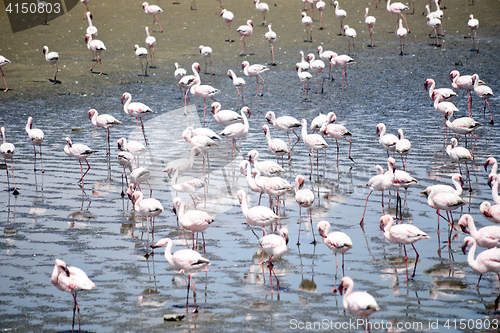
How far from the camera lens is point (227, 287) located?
21.3ft

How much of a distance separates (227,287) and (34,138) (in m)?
7.16

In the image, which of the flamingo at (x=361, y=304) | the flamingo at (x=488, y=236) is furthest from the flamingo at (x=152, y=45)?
the flamingo at (x=361, y=304)

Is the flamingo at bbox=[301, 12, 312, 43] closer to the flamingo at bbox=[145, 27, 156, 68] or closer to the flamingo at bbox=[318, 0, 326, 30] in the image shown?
the flamingo at bbox=[318, 0, 326, 30]

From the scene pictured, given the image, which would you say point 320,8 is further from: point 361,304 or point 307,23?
point 361,304

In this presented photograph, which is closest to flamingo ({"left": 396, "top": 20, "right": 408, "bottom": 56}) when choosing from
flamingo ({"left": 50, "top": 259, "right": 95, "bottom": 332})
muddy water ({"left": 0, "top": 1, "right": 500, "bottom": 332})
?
muddy water ({"left": 0, "top": 1, "right": 500, "bottom": 332})

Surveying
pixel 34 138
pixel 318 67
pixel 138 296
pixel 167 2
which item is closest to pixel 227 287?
pixel 138 296

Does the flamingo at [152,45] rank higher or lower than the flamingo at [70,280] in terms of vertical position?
higher

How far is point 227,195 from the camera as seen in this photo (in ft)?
32.9

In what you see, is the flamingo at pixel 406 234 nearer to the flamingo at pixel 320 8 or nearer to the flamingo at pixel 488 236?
the flamingo at pixel 488 236

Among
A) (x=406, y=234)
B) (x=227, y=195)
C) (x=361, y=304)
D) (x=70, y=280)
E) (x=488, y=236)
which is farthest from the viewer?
(x=227, y=195)

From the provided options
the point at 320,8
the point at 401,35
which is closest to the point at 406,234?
the point at 401,35

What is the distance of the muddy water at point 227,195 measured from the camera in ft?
19.6

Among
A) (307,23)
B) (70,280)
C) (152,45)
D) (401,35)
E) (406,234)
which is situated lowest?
(70,280)

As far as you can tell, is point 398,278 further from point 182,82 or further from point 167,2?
point 167,2
